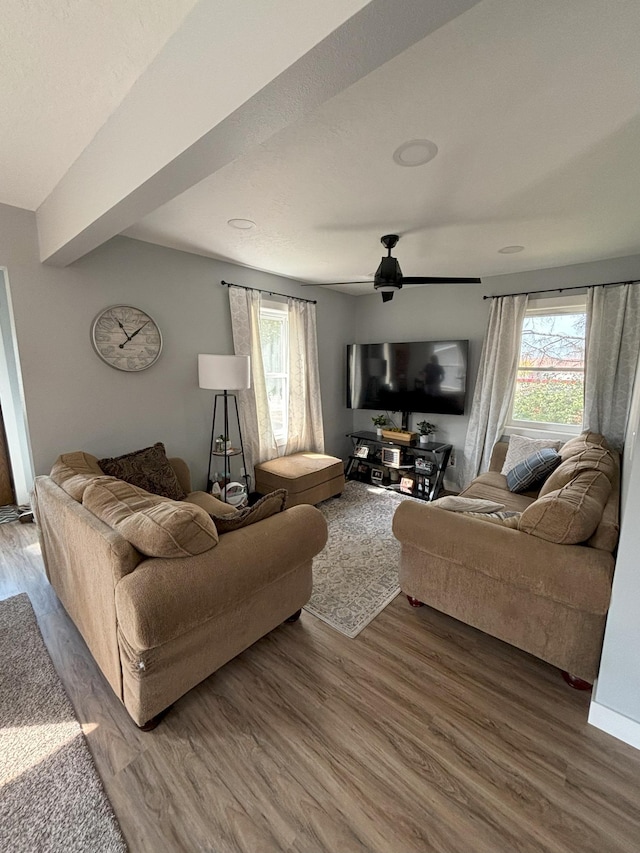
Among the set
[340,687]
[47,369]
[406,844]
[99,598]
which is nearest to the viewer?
[406,844]

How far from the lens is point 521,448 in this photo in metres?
3.37

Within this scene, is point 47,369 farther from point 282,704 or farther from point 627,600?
point 627,600

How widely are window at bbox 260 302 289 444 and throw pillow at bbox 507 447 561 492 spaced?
2.45 metres

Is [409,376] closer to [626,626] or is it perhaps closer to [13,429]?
[626,626]

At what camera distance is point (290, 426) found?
420cm

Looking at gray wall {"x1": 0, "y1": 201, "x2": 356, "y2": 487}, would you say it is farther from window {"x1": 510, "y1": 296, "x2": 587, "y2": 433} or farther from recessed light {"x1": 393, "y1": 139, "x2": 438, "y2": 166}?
window {"x1": 510, "y1": 296, "x2": 587, "y2": 433}

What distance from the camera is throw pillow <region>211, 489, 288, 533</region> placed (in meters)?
1.59

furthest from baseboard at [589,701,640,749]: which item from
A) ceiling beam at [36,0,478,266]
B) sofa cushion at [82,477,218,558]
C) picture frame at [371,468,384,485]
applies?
picture frame at [371,468,384,485]

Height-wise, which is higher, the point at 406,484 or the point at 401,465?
the point at 401,465

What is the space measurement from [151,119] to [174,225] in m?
1.37

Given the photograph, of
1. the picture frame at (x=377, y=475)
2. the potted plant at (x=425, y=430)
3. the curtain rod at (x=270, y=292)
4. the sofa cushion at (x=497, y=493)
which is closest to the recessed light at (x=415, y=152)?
the curtain rod at (x=270, y=292)

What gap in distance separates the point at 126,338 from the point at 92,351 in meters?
0.27

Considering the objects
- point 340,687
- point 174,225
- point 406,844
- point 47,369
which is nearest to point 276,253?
point 174,225

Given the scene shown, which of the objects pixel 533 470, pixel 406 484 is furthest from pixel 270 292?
pixel 533 470
